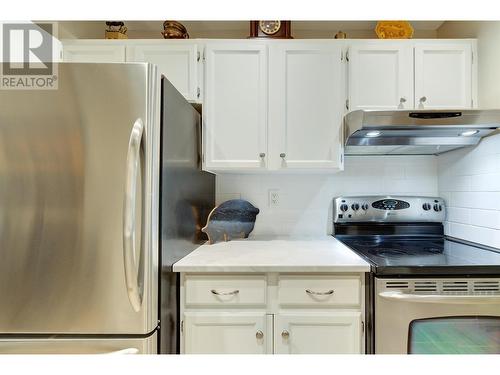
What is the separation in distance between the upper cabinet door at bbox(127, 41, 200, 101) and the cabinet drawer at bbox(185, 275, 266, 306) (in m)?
1.00

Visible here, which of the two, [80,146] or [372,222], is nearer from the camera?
[80,146]

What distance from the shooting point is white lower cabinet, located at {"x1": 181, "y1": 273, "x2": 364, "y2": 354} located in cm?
130

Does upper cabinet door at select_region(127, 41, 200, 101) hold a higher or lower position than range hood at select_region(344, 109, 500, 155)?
higher

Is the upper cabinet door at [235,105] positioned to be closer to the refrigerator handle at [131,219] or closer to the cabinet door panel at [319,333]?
the refrigerator handle at [131,219]

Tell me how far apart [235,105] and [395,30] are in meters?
1.04

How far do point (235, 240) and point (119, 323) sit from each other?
0.85 metres

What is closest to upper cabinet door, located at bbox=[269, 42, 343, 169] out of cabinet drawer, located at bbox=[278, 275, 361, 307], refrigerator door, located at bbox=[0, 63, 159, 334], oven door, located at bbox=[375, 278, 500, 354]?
cabinet drawer, located at bbox=[278, 275, 361, 307]

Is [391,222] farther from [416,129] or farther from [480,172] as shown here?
[416,129]

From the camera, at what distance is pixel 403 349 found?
3.95 ft

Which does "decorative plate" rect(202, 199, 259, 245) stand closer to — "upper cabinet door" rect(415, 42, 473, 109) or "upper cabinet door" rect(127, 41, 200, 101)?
"upper cabinet door" rect(127, 41, 200, 101)

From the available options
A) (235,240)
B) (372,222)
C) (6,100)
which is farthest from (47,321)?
(372,222)

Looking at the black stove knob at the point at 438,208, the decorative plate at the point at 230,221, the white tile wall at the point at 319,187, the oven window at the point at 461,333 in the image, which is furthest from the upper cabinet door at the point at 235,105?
the black stove knob at the point at 438,208

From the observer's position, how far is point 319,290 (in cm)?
130

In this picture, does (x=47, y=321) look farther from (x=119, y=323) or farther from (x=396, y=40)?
(x=396, y=40)
